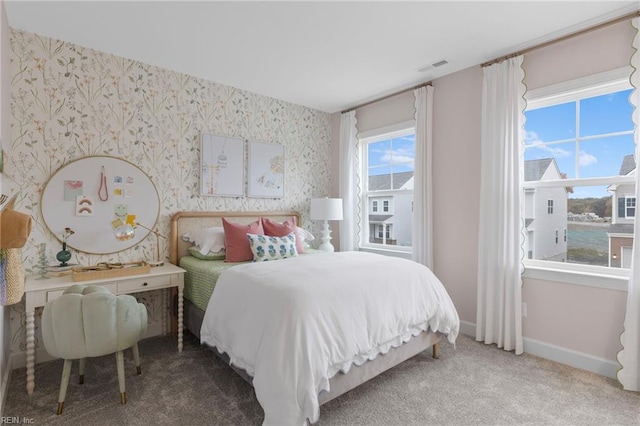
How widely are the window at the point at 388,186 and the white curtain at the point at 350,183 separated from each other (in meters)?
0.12

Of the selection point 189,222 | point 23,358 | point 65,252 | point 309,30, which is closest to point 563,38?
point 309,30

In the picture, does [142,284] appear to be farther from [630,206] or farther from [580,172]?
[630,206]

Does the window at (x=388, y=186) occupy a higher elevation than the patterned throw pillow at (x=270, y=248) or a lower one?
higher

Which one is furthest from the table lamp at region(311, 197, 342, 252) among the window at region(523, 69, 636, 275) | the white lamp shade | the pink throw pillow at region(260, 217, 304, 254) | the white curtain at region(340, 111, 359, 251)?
the window at region(523, 69, 636, 275)

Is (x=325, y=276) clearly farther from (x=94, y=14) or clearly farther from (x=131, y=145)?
(x=94, y=14)

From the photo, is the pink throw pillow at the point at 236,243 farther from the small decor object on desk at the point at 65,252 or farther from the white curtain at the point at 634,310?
the white curtain at the point at 634,310

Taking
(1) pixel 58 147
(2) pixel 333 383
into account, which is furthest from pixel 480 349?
(1) pixel 58 147

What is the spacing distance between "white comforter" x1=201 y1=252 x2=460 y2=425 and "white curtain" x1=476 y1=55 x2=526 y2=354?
618mm

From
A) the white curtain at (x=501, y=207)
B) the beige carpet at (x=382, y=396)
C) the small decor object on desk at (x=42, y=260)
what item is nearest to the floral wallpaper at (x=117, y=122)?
the small decor object on desk at (x=42, y=260)

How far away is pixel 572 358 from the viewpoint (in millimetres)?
2484

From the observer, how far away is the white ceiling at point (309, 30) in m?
2.17

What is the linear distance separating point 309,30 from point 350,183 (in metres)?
2.18

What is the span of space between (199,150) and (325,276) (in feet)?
7.02

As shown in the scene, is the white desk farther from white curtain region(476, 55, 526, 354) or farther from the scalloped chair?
white curtain region(476, 55, 526, 354)
